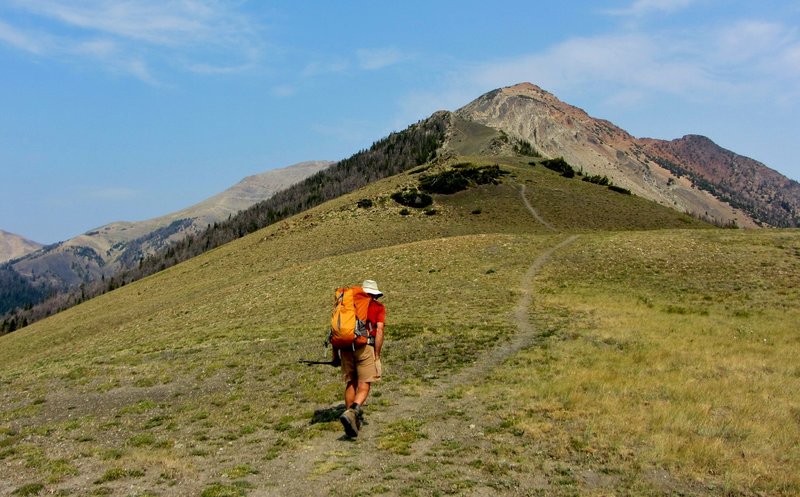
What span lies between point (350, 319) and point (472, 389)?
17.1 feet

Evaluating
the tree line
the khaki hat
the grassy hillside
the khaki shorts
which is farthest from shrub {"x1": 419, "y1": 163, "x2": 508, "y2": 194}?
the khaki shorts

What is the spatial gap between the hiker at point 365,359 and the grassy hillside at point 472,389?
916 mm

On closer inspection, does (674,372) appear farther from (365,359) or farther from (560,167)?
(560,167)

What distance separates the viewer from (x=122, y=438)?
14445mm

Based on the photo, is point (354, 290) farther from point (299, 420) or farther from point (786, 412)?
point (786, 412)

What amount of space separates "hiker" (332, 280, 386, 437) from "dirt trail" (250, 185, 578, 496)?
2.90 feet

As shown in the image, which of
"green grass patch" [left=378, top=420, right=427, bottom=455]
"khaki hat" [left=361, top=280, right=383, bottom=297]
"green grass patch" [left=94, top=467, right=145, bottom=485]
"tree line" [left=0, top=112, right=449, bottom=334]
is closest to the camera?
"green grass patch" [left=94, top=467, right=145, bottom=485]

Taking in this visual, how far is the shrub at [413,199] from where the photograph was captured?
9431cm

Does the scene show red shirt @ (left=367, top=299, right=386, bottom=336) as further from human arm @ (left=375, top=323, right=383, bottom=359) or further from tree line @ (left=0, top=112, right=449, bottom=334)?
tree line @ (left=0, top=112, right=449, bottom=334)

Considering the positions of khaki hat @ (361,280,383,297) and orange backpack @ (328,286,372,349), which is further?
khaki hat @ (361,280,383,297)

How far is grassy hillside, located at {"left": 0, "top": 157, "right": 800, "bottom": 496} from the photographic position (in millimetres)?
10430

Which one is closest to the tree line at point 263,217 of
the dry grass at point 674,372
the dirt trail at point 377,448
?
the dry grass at point 674,372

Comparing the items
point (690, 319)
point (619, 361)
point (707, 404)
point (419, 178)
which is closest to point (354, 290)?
point (707, 404)

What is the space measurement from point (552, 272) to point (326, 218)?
58.2 m
